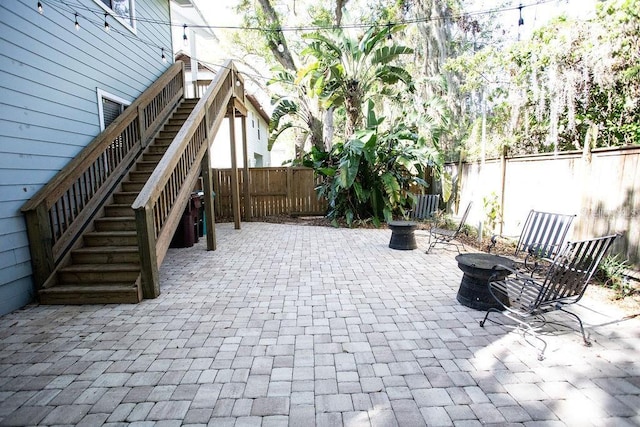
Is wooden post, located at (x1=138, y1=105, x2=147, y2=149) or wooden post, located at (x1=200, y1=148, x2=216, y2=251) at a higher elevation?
wooden post, located at (x1=138, y1=105, x2=147, y2=149)

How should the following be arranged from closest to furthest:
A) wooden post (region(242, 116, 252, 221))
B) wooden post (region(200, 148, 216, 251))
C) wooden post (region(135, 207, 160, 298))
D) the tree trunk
A: wooden post (region(135, 207, 160, 298))
wooden post (region(200, 148, 216, 251))
wooden post (region(242, 116, 252, 221))
the tree trunk

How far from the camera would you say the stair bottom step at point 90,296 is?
3.68m

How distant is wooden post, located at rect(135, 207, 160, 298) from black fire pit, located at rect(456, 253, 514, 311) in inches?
141

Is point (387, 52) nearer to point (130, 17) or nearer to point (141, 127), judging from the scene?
point (130, 17)

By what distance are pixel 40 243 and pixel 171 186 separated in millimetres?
1615

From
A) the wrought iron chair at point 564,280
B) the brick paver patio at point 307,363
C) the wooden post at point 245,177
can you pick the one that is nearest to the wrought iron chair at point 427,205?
the brick paver patio at point 307,363

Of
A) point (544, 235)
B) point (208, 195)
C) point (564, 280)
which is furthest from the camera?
point (208, 195)

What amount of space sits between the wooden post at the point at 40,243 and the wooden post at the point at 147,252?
1.18 meters

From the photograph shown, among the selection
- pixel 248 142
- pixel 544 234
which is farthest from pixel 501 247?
pixel 248 142

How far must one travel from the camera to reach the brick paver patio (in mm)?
1982

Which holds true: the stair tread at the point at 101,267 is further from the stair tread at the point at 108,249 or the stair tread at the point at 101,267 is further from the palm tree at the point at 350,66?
the palm tree at the point at 350,66

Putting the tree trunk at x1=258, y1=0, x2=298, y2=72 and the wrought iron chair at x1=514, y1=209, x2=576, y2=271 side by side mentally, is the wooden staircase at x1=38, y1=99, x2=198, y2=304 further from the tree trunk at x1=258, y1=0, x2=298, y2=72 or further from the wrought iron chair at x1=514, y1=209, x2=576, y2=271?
the tree trunk at x1=258, y1=0, x2=298, y2=72

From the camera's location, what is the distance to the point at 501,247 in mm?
5906

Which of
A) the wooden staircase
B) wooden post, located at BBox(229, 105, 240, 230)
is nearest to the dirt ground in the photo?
wooden post, located at BBox(229, 105, 240, 230)
